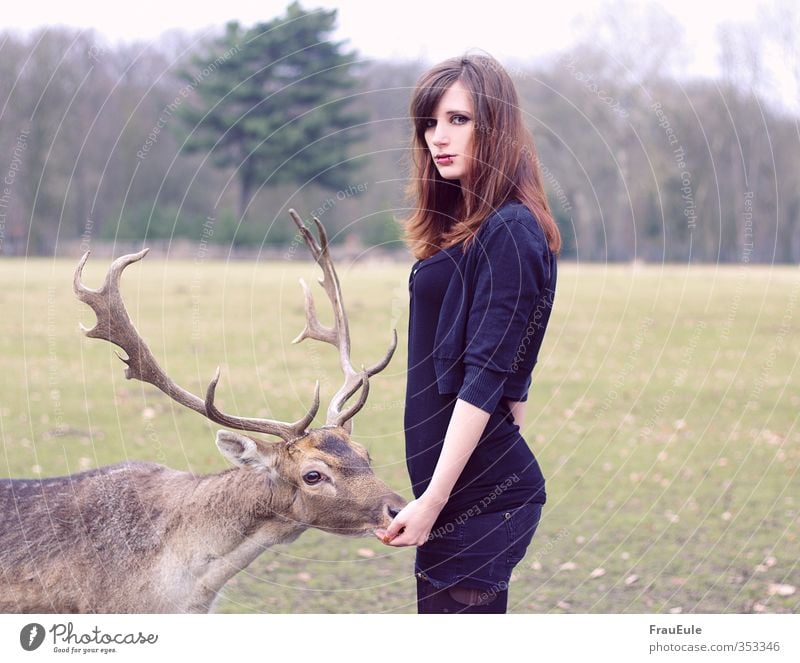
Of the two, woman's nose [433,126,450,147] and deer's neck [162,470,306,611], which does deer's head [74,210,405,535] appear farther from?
woman's nose [433,126,450,147]

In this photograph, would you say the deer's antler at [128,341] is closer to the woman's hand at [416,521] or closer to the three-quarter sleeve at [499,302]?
the woman's hand at [416,521]

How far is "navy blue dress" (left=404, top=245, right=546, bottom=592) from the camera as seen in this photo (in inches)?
139

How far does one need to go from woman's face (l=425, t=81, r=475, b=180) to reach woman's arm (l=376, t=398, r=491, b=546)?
92cm

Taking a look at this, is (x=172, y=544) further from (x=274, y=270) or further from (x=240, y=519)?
(x=274, y=270)

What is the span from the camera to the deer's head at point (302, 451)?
4215 mm

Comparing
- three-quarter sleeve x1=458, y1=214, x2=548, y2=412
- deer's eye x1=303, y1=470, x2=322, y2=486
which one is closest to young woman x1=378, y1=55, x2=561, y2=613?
three-quarter sleeve x1=458, y1=214, x2=548, y2=412

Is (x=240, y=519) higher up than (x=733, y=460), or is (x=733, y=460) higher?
(x=240, y=519)

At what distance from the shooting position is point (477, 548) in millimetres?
3518

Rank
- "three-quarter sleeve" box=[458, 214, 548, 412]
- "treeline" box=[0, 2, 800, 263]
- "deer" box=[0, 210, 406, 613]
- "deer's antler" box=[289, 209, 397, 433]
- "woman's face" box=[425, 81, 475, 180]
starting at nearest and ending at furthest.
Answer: "three-quarter sleeve" box=[458, 214, 548, 412]
"woman's face" box=[425, 81, 475, 180]
"deer" box=[0, 210, 406, 613]
"deer's antler" box=[289, 209, 397, 433]
"treeline" box=[0, 2, 800, 263]

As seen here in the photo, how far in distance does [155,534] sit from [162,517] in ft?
0.29
